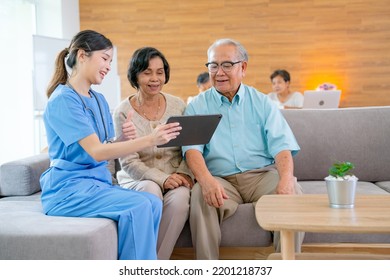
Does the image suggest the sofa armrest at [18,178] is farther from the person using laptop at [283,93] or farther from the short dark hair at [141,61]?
the person using laptop at [283,93]

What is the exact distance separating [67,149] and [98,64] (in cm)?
36

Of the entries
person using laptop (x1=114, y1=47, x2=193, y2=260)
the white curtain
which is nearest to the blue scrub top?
person using laptop (x1=114, y1=47, x2=193, y2=260)

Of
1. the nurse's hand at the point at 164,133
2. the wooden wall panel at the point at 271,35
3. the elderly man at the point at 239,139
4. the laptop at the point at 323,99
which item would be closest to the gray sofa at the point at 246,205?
the elderly man at the point at 239,139

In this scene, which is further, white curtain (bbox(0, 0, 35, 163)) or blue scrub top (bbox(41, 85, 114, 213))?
white curtain (bbox(0, 0, 35, 163))

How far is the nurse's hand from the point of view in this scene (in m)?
2.12

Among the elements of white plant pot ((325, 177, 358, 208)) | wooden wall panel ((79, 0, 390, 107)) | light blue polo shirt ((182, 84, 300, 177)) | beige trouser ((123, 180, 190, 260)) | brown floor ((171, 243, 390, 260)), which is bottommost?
brown floor ((171, 243, 390, 260))

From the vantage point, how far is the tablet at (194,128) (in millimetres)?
2217

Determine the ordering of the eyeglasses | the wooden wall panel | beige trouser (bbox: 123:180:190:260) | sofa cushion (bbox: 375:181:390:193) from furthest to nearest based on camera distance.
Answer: the wooden wall panel < sofa cushion (bbox: 375:181:390:193) < the eyeglasses < beige trouser (bbox: 123:180:190:260)

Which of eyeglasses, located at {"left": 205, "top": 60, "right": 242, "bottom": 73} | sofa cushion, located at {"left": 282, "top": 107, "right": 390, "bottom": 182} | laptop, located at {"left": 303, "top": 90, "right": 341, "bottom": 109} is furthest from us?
laptop, located at {"left": 303, "top": 90, "right": 341, "bottom": 109}

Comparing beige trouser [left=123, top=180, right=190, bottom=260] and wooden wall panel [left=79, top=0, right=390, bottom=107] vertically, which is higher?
wooden wall panel [left=79, top=0, right=390, bottom=107]

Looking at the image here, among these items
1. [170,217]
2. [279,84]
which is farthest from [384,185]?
Answer: [279,84]

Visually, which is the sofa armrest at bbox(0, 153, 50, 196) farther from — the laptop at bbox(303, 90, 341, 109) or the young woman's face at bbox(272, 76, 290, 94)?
the young woman's face at bbox(272, 76, 290, 94)

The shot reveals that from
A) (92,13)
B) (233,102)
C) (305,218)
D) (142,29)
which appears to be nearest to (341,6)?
(142,29)

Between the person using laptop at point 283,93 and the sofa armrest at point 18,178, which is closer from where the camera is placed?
the sofa armrest at point 18,178
